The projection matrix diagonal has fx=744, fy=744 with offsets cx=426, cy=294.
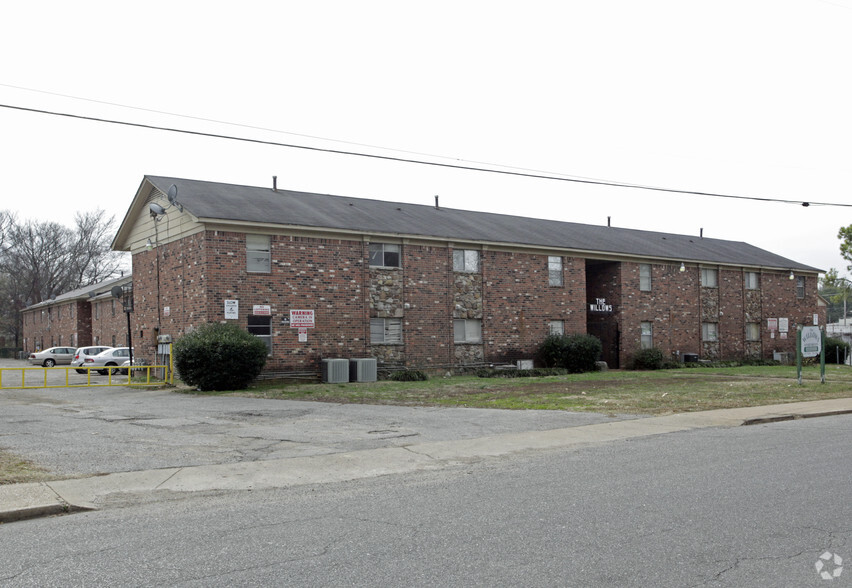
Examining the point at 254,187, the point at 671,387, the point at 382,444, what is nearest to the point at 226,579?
the point at 382,444

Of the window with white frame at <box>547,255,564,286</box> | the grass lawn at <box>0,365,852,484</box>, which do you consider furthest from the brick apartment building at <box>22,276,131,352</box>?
the grass lawn at <box>0,365,852,484</box>

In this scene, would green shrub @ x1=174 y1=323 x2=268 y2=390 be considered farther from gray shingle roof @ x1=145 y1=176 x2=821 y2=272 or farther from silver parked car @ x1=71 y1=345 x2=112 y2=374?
silver parked car @ x1=71 y1=345 x2=112 y2=374

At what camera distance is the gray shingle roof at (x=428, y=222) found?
2675cm

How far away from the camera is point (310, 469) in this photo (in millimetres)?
9898

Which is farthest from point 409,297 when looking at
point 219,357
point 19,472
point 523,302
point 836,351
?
point 836,351

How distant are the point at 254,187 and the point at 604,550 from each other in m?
27.3

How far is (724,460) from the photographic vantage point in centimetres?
989

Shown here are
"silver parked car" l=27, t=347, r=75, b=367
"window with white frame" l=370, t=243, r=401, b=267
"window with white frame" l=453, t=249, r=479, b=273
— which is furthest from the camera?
"silver parked car" l=27, t=347, r=75, b=367

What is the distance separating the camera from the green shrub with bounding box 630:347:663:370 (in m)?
34.7

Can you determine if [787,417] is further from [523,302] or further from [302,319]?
[523,302]

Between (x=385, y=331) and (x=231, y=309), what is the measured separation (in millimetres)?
6115

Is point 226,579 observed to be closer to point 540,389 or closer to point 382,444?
point 382,444

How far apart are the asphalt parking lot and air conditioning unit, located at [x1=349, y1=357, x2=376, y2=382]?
6.78 metres

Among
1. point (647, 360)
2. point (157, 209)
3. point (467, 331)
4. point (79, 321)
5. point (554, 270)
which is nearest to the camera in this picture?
point (157, 209)
